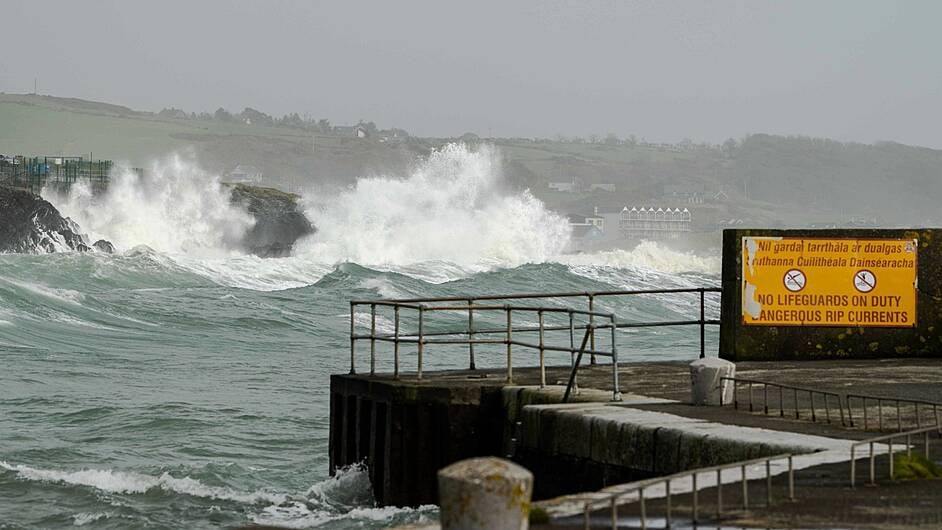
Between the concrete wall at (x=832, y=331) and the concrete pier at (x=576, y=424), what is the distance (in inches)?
12.1

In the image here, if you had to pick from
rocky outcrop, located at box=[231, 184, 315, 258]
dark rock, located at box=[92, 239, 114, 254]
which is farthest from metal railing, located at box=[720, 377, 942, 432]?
rocky outcrop, located at box=[231, 184, 315, 258]

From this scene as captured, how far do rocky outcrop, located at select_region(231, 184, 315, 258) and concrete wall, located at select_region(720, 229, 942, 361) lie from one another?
107591mm

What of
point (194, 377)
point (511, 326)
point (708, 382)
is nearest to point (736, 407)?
point (708, 382)

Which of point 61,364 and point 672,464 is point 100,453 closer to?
point 672,464

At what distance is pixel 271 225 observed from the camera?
127188 millimetres

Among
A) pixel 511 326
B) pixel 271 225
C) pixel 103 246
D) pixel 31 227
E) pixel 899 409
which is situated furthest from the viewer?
pixel 271 225

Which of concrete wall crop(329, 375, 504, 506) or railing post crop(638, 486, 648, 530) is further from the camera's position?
concrete wall crop(329, 375, 504, 506)

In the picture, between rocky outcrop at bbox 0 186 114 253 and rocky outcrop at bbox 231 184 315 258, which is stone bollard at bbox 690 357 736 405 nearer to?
rocky outcrop at bbox 0 186 114 253

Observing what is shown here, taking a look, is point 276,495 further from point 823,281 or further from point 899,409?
point 899,409

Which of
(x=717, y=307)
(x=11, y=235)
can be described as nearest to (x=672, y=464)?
(x=717, y=307)

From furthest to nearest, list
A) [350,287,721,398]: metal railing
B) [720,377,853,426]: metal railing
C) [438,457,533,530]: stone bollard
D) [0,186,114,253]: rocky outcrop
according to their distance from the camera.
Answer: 1. [0,186,114,253]: rocky outcrop
2. [350,287,721,398]: metal railing
3. [720,377,853,426]: metal railing
4. [438,457,533,530]: stone bollard

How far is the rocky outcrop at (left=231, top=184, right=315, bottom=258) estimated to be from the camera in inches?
4914

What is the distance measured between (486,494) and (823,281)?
426 inches

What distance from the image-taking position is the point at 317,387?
93.1 feet
